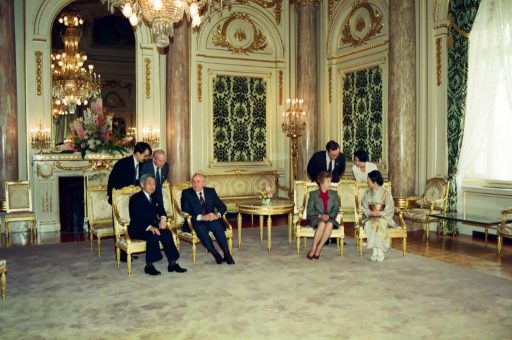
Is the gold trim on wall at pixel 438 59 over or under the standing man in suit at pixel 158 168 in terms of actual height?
over

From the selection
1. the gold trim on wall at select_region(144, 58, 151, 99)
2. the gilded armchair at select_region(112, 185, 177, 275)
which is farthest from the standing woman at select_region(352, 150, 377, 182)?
the gold trim on wall at select_region(144, 58, 151, 99)

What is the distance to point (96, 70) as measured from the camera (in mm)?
13820

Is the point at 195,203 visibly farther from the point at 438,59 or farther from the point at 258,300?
the point at 438,59

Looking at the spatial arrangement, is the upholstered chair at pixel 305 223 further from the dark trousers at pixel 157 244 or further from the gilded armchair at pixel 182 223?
the dark trousers at pixel 157 244

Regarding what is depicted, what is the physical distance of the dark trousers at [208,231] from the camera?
240 inches

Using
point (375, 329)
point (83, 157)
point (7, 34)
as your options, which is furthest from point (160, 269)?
point (7, 34)

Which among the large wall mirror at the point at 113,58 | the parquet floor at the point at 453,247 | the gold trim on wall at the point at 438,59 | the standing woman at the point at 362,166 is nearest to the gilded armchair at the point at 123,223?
the parquet floor at the point at 453,247

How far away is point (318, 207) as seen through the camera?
645cm

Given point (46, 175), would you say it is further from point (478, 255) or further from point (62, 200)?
point (478, 255)

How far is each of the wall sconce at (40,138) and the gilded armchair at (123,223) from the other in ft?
11.4

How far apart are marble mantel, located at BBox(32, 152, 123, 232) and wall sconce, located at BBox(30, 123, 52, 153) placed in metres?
0.23

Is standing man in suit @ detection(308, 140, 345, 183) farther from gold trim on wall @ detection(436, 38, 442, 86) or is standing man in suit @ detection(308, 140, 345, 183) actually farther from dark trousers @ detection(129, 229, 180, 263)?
dark trousers @ detection(129, 229, 180, 263)

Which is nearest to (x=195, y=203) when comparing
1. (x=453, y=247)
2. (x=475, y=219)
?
(x=453, y=247)

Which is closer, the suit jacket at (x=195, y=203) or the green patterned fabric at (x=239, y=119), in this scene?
the suit jacket at (x=195, y=203)
